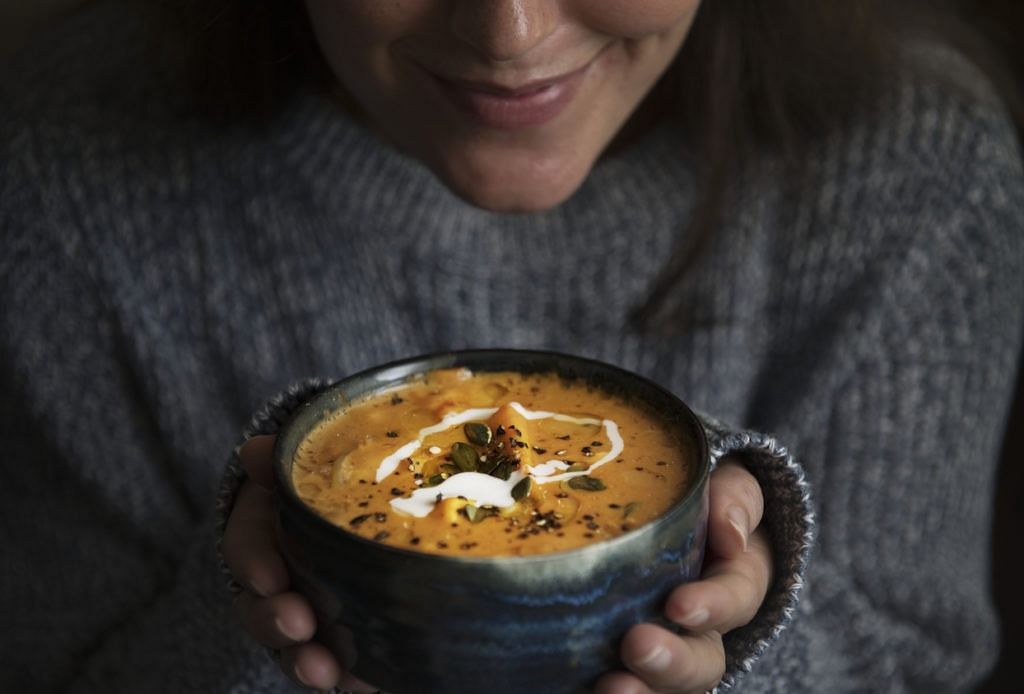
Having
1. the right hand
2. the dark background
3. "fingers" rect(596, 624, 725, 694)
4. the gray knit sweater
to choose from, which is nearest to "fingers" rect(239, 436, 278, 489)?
the right hand

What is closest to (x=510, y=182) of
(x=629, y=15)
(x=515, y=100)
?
(x=515, y=100)

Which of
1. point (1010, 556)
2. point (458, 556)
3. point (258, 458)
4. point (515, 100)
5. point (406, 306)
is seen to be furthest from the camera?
point (1010, 556)

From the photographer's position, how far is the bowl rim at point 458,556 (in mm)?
537

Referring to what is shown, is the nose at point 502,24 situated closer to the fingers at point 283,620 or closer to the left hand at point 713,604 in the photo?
the left hand at point 713,604

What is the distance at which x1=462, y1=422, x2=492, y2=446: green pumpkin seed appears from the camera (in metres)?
0.67

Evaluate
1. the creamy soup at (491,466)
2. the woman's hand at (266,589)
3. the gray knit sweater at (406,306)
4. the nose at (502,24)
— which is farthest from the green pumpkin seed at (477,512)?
the gray knit sweater at (406,306)

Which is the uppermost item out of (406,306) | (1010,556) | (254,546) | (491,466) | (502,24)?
(502,24)

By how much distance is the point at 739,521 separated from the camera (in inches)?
28.0

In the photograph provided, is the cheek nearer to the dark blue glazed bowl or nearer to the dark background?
the dark blue glazed bowl

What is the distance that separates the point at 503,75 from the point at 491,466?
419 millimetres

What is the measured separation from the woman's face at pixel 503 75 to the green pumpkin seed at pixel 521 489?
40cm

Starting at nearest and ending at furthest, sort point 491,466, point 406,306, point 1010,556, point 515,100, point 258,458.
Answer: point 491,466 < point 258,458 < point 515,100 < point 406,306 < point 1010,556

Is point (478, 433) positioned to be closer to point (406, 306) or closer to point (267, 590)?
point (267, 590)

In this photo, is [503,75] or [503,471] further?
[503,75]
